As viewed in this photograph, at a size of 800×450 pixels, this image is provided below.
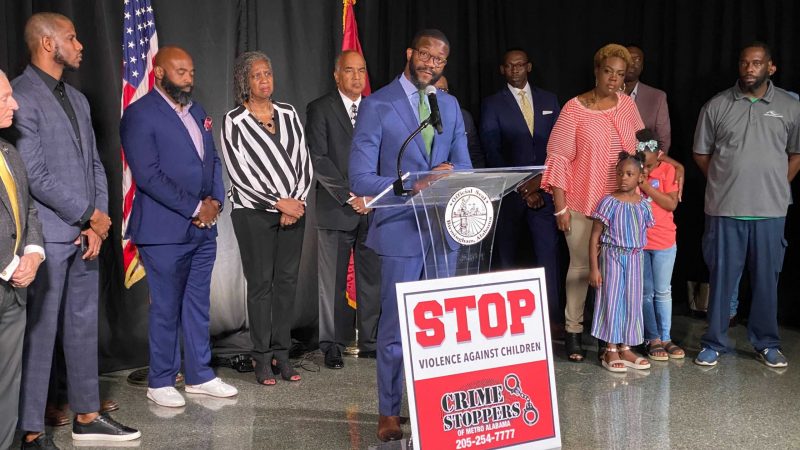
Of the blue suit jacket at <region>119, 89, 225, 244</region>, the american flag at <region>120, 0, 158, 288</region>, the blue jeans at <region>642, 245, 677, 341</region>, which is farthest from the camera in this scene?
the blue jeans at <region>642, 245, 677, 341</region>

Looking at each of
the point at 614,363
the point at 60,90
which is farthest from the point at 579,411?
the point at 60,90

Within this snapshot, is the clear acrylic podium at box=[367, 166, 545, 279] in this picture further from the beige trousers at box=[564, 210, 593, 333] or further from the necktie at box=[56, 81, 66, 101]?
the beige trousers at box=[564, 210, 593, 333]

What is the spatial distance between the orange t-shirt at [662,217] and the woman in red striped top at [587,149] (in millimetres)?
304

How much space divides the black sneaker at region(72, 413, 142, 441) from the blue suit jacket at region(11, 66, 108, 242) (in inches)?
33.7

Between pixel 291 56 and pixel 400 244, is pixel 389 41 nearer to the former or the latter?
pixel 291 56

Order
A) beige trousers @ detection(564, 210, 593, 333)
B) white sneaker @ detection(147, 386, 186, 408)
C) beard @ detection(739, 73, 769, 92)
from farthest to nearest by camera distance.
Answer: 1. beige trousers @ detection(564, 210, 593, 333)
2. beard @ detection(739, 73, 769, 92)
3. white sneaker @ detection(147, 386, 186, 408)

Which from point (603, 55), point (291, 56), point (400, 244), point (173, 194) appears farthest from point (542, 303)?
point (291, 56)

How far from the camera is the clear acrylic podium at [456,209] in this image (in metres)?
3.11

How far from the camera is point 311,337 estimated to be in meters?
6.01

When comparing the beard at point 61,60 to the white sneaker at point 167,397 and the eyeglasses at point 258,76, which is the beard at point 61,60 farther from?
the white sneaker at point 167,397

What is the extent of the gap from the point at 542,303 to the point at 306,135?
251 centimetres

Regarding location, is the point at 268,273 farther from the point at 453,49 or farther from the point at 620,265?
the point at 453,49

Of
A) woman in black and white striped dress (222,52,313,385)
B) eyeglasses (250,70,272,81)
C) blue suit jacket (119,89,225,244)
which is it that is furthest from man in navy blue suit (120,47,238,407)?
eyeglasses (250,70,272,81)

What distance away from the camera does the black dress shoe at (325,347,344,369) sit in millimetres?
5227
